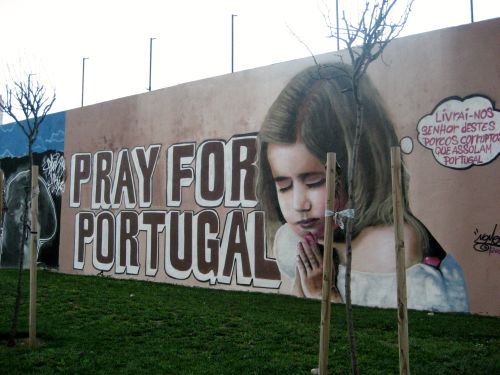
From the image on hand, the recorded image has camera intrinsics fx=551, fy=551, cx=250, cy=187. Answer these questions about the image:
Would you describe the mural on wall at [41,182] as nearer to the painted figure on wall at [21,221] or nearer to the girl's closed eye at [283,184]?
the painted figure on wall at [21,221]

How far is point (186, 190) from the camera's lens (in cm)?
1314

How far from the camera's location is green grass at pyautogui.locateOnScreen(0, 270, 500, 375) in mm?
5844

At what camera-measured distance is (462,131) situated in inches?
360

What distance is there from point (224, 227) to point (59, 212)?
263 inches

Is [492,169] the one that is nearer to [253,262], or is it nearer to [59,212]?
[253,262]

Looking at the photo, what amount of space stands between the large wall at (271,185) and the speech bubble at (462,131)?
0.02 m

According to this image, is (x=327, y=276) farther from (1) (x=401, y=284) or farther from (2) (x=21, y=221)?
(2) (x=21, y=221)
